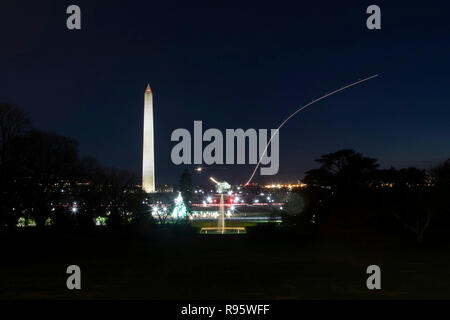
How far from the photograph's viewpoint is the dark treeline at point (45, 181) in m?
35.2

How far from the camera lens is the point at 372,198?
31.7 metres

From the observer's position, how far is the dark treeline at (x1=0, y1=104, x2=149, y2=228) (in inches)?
1385

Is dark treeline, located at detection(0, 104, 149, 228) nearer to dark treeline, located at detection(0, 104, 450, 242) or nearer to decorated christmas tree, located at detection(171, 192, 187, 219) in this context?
dark treeline, located at detection(0, 104, 450, 242)

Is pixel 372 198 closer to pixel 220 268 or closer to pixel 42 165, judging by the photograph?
pixel 220 268

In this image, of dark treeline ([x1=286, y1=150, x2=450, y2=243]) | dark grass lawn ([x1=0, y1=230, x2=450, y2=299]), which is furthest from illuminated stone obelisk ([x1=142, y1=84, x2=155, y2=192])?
dark grass lawn ([x1=0, y1=230, x2=450, y2=299])

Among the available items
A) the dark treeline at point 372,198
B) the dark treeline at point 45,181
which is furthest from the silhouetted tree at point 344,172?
the dark treeline at point 45,181

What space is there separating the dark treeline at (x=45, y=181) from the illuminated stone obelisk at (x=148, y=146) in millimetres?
10433

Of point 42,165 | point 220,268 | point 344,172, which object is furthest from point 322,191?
point 42,165

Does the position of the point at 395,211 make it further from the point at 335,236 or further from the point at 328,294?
the point at 328,294

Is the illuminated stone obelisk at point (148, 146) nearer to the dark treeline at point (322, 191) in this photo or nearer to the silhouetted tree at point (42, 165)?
the dark treeline at point (322, 191)

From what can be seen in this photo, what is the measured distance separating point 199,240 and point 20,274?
1499cm

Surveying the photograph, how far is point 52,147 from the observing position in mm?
40875

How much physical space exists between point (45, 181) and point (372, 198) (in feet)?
84.8
